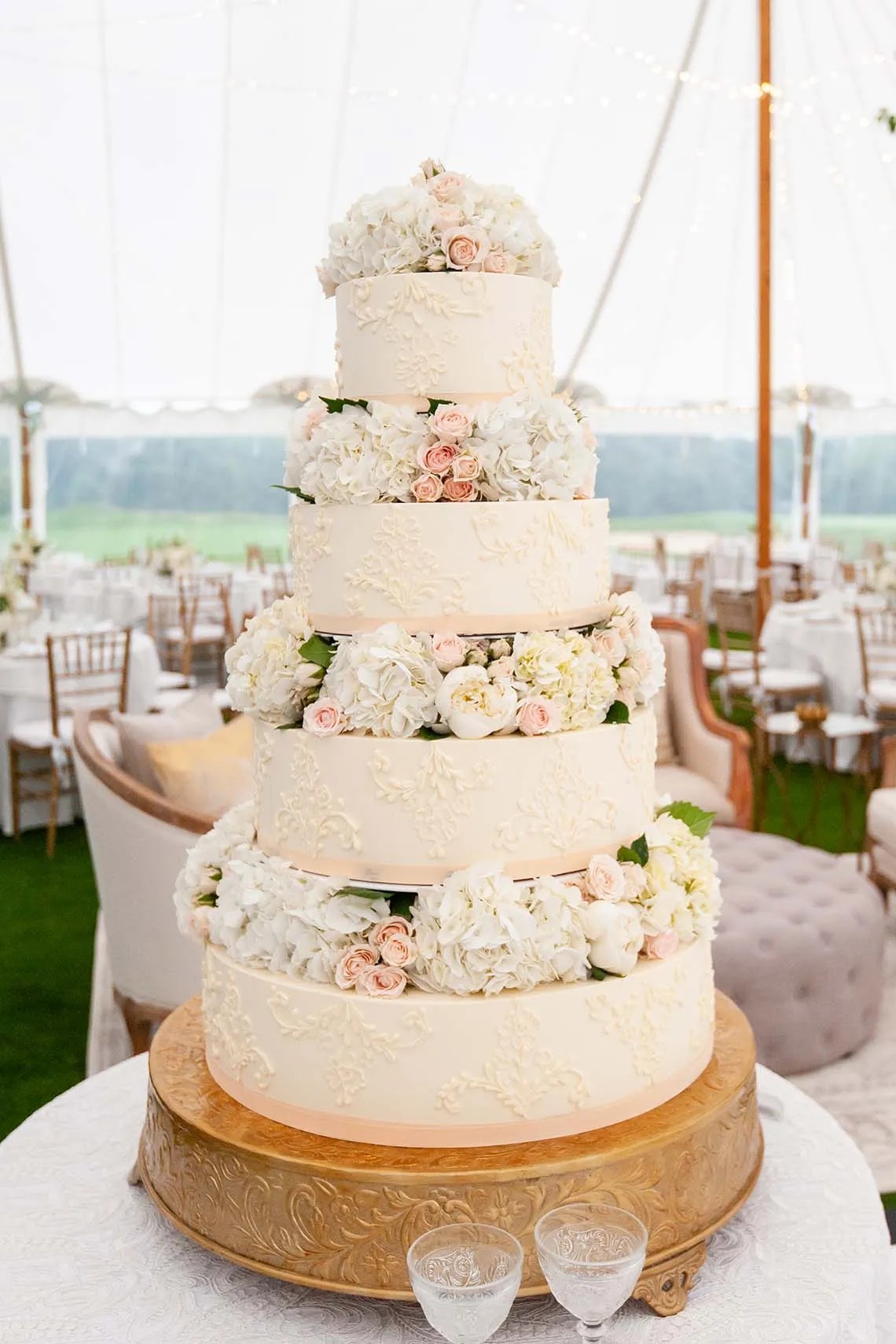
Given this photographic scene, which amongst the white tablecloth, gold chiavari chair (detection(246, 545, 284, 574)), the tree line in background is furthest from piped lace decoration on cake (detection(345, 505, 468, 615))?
the tree line in background

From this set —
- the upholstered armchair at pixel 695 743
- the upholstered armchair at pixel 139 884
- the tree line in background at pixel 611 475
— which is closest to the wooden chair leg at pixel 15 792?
the upholstered armchair at pixel 139 884

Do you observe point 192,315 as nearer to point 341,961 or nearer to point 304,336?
point 304,336

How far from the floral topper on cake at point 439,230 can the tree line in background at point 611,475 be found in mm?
15804

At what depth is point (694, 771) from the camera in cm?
552

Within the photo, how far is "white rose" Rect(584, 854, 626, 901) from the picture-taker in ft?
6.32

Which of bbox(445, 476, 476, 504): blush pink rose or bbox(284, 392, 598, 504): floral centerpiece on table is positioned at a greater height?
bbox(284, 392, 598, 504): floral centerpiece on table

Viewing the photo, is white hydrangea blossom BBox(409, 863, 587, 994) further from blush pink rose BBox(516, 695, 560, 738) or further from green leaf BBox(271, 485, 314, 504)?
green leaf BBox(271, 485, 314, 504)

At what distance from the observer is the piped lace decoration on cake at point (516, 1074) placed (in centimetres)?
186

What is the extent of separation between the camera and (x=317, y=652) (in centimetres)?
201

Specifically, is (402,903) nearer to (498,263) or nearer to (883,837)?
(498,263)

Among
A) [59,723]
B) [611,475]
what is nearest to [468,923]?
[59,723]

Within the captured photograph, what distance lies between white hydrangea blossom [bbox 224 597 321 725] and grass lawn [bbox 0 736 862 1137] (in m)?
2.03

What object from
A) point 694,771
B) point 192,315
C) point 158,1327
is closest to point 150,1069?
point 158,1327

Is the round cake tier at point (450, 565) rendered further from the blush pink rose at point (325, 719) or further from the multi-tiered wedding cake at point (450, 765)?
the blush pink rose at point (325, 719)
